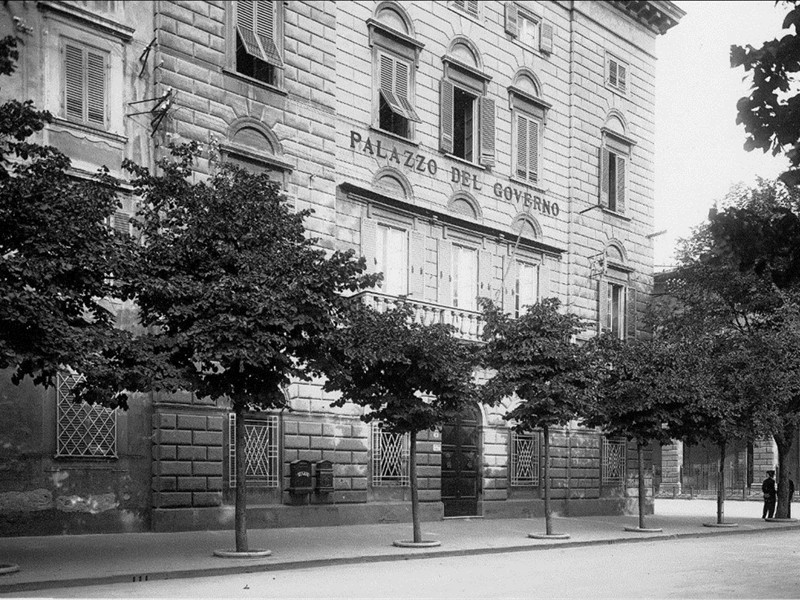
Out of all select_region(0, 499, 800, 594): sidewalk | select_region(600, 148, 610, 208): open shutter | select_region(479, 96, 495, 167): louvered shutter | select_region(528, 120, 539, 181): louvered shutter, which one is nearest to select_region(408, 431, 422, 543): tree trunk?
select_region(0, 499, 800, 594): sidewalk

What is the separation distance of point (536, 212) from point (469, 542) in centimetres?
1373

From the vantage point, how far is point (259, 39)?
79.0ft

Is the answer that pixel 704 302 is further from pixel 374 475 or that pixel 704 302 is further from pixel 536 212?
pixel 374 475

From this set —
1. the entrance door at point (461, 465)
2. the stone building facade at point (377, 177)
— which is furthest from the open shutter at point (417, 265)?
the entrance door at point (461, 465)

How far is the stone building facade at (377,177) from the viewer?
67.1 ft

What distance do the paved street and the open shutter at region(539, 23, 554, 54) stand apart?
1835cm

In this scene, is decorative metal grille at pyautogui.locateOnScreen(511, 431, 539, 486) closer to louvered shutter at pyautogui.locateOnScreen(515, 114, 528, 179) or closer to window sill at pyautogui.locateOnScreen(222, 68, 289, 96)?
louvered shutter at pyautogui.locateOnScreen(515, 114, 528, 179)

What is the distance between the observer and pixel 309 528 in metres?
23.7

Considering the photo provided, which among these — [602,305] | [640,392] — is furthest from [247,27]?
[602,305]

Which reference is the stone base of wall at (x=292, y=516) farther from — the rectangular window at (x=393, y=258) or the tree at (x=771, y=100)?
the tree at (x=771, y=100)

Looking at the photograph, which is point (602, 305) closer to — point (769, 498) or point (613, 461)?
point (613, 461)

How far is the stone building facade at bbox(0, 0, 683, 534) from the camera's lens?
67.1 feet

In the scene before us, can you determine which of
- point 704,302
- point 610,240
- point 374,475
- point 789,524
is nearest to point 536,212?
point 610,240

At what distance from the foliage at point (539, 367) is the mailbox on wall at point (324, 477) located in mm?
4460
